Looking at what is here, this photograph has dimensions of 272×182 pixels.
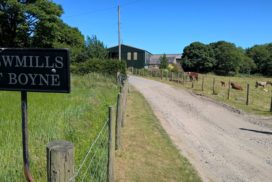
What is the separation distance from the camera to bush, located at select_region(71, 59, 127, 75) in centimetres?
3039

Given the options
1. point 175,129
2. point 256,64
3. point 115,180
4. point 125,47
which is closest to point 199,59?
point 125,47

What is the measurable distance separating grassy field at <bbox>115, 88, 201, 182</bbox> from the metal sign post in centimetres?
314

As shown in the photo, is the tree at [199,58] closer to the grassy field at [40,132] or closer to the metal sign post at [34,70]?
the grassy field at [40,132]

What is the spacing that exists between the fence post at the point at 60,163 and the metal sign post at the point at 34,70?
0.55m

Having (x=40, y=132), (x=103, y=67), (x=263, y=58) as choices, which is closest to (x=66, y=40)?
(x=103, y=67)

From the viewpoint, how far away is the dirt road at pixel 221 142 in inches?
281

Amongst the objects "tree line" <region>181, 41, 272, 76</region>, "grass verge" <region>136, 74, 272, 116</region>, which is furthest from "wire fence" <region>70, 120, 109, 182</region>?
"tree line" <region>181, 41, 272, 76</region>

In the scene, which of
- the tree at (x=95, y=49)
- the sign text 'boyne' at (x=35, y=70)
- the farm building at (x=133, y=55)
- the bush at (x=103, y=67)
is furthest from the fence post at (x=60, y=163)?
the farm building at (x=133, y=55)

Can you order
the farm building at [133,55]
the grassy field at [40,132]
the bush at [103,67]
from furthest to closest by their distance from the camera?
the farm building at [133,55], the bush at [103,67], the grassy field at [40,132]

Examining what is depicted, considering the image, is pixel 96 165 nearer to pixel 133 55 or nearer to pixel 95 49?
pixel 95 49

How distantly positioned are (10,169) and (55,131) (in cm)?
210

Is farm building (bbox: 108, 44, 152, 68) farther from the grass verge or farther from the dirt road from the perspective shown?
the dirt road

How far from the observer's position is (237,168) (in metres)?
7.36

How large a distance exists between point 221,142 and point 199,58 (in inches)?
2928
